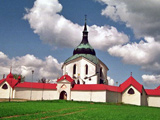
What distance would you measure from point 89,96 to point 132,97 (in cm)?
1105

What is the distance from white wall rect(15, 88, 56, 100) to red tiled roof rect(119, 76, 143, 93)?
59.7 ft

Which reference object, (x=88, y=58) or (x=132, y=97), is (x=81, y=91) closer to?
(x=132, y=97)

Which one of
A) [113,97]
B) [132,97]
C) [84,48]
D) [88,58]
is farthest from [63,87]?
[84,48]

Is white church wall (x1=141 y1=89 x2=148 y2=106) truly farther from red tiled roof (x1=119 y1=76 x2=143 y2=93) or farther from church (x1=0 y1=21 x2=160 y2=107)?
red tiled roof (x1=119 y1=76 x2=143 y2=93)

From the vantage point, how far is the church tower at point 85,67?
204ft

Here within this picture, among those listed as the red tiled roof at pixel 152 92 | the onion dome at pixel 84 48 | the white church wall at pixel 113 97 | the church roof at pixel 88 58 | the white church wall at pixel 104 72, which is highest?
the onion dome at pixel 84 48

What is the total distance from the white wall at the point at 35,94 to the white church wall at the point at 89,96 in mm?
5775

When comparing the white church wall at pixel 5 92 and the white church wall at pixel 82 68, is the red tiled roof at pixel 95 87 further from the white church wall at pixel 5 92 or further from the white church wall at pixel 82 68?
the white church wall at pixel 5 92

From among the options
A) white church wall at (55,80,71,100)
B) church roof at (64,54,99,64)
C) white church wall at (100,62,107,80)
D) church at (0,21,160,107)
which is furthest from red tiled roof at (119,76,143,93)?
white church wall at (55,80,71,100)

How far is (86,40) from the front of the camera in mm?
70750

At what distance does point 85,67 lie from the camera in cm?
6331

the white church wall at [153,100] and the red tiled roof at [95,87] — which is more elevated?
the red tiled roof at [95,87]

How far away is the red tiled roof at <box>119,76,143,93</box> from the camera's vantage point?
5416 cm

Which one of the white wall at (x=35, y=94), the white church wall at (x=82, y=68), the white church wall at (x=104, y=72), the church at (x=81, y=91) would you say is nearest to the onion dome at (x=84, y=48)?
the white church wall at (x=82, y=68)
